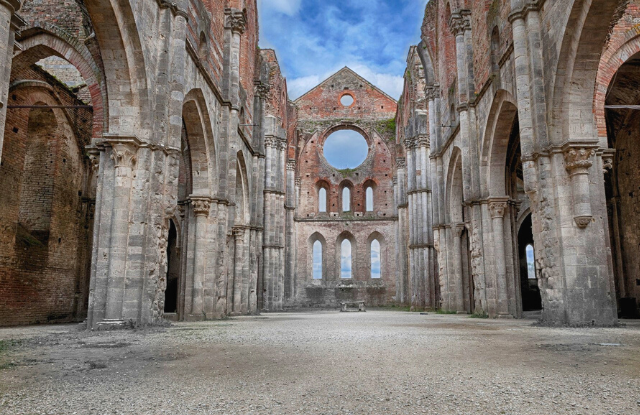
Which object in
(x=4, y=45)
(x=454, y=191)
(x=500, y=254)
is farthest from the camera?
A: (x=454, y=191)

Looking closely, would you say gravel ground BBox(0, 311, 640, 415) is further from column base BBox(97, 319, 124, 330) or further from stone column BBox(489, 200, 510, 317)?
stone column BBox(489, 200, 510, 317)

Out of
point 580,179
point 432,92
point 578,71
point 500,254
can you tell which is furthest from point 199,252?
point 432,92

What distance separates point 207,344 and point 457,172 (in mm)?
15831

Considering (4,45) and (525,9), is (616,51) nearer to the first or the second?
(525,9)

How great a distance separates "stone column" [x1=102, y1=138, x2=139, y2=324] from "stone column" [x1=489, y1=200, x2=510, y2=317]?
10282 mm

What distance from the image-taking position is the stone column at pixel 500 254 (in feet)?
47.1

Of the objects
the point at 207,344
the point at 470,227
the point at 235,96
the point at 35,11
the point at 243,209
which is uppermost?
the point at 35,11

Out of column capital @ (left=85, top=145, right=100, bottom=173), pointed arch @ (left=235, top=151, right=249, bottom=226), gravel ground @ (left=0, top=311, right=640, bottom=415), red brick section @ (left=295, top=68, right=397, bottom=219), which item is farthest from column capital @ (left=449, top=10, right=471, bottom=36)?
red brick section @ (left=295, top=68, right=397, bottom=219)

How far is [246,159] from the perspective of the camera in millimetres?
21188

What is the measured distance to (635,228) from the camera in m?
17.3

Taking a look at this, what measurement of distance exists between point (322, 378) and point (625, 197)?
17.8m

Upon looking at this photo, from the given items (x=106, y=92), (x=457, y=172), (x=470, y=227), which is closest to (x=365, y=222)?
(x=457, y=172)

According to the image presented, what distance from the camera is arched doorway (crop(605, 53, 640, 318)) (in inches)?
654

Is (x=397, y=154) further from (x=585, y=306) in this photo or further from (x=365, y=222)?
(x=585, y=306)
